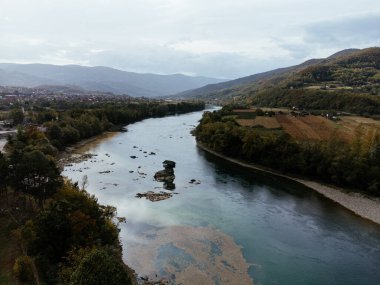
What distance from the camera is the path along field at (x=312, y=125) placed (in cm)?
8011

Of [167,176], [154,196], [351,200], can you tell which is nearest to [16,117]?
[167,176]

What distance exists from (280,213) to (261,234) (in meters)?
7.83

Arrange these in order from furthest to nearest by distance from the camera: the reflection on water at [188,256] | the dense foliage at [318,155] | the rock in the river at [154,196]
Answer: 1. the dense foliage at [318,155]
2. the rock in the river at [154,196]
3. the reflection on water at [188,256]

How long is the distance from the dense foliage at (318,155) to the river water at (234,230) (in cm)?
531

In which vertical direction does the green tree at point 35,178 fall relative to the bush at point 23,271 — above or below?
above

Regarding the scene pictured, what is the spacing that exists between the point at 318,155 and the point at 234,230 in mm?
28323

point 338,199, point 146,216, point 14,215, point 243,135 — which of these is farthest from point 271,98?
point 14,215

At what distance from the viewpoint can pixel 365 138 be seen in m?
63.9

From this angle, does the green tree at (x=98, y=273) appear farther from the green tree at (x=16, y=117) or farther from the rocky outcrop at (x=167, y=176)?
the green tree at (x=16, y=117)

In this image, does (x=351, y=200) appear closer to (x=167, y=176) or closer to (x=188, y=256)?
(x=167, y=176)

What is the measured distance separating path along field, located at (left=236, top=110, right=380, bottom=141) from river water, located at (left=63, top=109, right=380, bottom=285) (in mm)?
21374

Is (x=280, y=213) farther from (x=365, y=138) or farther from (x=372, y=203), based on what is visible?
(x=365, y=138)

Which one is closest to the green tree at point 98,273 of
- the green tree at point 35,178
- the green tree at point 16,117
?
the green tree at point 35,178

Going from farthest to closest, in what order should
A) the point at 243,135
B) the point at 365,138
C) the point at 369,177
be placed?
1. the point at 243,135
2. the point at 365,138
3. the point at 369,177
